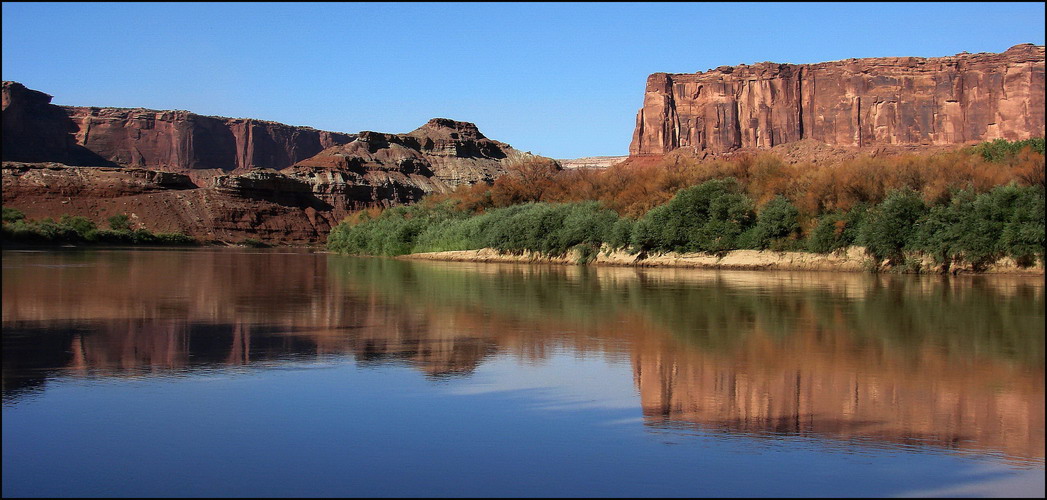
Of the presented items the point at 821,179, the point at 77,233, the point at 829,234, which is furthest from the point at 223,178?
the point at 829,234

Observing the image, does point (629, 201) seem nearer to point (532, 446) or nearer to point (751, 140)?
point (532, 446)

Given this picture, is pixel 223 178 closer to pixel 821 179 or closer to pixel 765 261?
pixel 765 261

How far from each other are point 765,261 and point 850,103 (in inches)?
4145

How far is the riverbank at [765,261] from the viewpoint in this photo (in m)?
33.3

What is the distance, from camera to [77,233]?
83062 mm

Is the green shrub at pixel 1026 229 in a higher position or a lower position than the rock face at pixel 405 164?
→ lower

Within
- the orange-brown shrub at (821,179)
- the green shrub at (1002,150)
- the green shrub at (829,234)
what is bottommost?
the green shrub at (829,234)

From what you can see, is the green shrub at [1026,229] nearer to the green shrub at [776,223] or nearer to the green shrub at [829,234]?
the green shrub at [829,234]

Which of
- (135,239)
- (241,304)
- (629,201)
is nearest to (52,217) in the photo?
(135,239)

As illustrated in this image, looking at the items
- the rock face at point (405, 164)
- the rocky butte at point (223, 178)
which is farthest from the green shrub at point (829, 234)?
the rock face at point (405, 164)

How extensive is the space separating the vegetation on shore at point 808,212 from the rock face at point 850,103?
8498 centimetres

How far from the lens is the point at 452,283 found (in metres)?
29.7

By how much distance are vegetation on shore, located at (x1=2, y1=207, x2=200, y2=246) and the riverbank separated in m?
48.3

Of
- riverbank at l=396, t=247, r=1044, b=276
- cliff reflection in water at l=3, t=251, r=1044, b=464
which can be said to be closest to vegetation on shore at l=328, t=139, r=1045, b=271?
riverbank at l=396, t=247, r=1044, b=276
